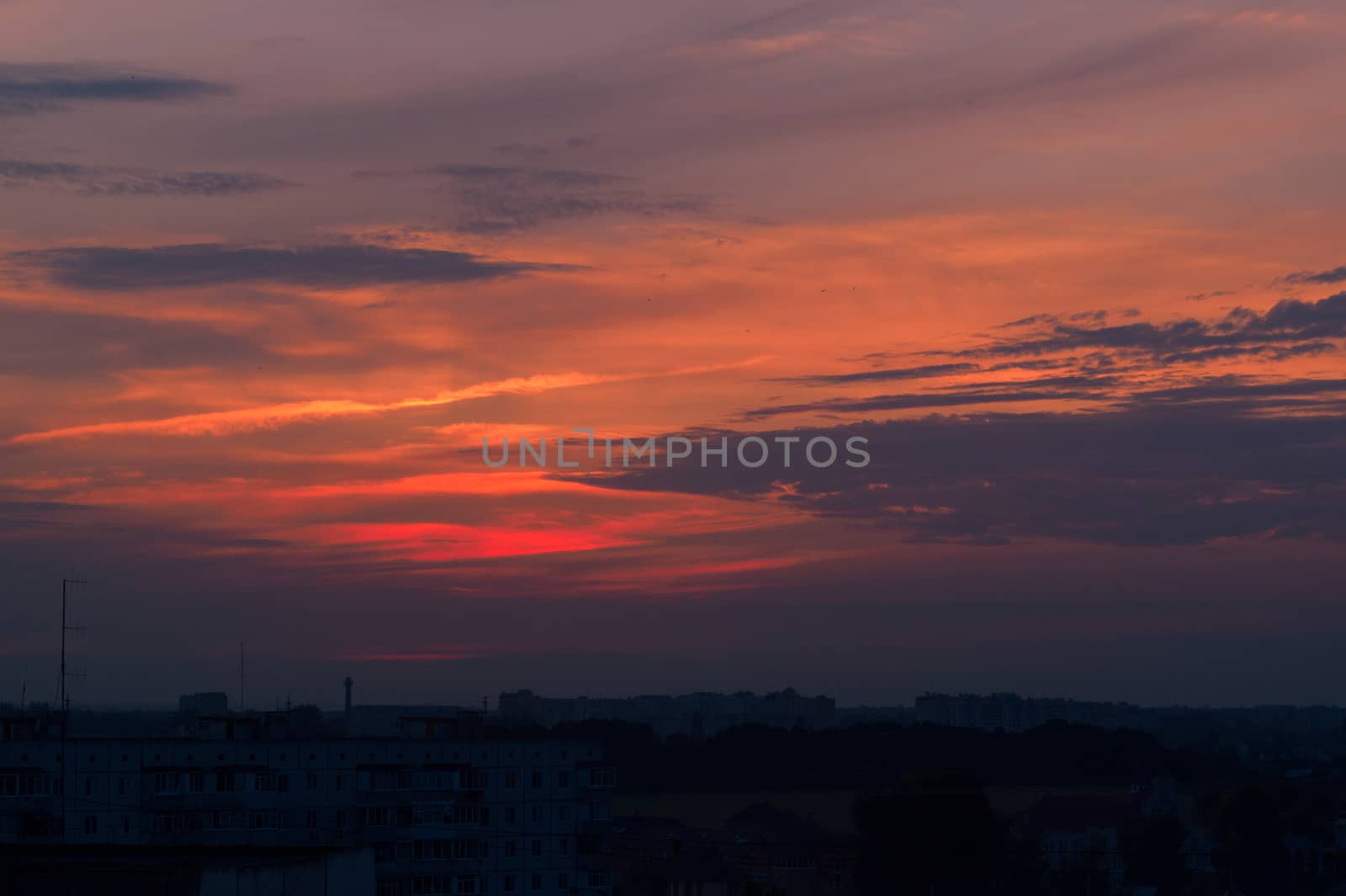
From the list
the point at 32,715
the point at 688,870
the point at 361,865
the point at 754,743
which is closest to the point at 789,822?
the point at 688,870

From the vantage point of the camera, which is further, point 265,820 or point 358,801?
point 358,801

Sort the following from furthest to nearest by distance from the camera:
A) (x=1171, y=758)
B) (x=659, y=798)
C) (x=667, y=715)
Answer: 1. (x=667, y=715)
2. (x=1171, y=758)
3. (x=659, y=798)

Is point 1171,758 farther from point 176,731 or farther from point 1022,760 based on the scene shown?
point 176,731

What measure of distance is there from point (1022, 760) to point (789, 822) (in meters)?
22.4

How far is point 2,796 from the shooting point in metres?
46.4

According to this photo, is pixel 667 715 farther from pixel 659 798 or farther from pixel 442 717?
pixel 442 717

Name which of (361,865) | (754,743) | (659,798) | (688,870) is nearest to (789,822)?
(659,798)

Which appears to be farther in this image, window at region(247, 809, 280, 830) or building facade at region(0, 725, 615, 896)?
window at region(247, 809, 280, 830)

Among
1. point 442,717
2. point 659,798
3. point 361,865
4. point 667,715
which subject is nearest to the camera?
point 361,865

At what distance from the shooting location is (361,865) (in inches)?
901

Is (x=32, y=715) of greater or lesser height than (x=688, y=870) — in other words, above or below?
above

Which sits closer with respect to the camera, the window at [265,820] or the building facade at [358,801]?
the building facade at [358,801]

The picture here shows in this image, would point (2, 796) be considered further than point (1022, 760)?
No

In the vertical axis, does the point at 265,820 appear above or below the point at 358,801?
below
